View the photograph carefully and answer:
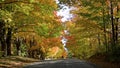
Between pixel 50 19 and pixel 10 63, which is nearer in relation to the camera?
pixel 10 63

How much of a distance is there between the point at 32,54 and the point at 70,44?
7.47m

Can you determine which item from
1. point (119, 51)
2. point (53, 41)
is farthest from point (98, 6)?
point (53, 41)

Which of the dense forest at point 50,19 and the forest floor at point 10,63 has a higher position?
the dense forest at point 50,19

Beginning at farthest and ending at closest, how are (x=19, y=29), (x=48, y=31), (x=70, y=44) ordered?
(x=70, y=44)
(x=19, y=29)
(x=48, y=31)

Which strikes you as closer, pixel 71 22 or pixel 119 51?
pixel 119 51

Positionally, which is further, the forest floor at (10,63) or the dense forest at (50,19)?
the forest floor at (10,63)

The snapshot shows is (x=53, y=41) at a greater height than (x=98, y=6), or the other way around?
(x=98, y=6)

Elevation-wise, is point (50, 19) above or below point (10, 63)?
above

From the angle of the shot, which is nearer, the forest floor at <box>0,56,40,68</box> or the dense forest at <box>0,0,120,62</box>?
the dense forest at <box>0,0,120,62</box>

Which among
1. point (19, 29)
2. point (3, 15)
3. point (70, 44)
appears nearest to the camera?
point (3, 15)

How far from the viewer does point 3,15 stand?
20.2 metres

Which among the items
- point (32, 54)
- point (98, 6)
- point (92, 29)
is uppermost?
point (98, 6)

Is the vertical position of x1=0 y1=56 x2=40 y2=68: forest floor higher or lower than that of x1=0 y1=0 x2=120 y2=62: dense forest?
lower

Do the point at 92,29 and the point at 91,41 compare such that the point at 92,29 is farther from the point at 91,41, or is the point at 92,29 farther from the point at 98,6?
the point at 91,41
